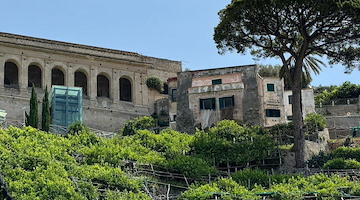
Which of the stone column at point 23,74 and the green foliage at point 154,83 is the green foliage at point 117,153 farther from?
the green foliage at point 154,83

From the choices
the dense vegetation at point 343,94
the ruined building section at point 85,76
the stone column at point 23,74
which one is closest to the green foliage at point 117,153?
the ruined building section at point 85,76

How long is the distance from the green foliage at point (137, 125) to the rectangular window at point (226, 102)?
5321 mm

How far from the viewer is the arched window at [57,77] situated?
5762 centimetres

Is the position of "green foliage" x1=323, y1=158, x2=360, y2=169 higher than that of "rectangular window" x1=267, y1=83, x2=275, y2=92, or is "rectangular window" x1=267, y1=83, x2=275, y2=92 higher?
"rectangular window" x1=267, y1=83, x2=275, y2=92

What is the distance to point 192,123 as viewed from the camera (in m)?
53.4

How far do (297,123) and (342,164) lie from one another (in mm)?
3728

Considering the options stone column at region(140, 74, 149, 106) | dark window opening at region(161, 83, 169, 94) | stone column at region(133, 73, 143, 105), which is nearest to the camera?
stone column at region(133, 73, 143, 105)

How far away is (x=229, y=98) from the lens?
52.9 meters

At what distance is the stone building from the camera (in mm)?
52375

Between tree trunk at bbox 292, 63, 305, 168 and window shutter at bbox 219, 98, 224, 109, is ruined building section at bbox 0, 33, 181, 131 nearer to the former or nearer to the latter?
window shutter at bbox 219, 98, 224, 109

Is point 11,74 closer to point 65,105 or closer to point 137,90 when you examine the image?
point 65,105

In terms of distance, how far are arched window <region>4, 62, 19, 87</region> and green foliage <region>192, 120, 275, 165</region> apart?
1836 centimetres

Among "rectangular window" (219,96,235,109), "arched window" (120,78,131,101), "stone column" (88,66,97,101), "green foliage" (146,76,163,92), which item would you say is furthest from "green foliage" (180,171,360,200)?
"arched window" (120,78,131,101)

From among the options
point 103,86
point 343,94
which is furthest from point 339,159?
point 103,86
